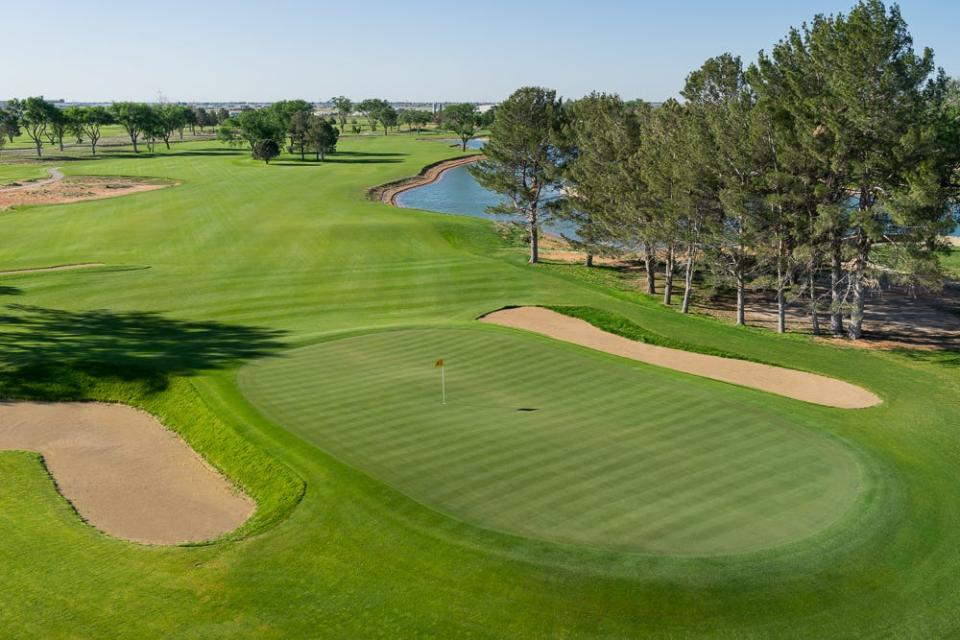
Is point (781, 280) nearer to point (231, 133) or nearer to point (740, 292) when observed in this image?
point (740, 292)

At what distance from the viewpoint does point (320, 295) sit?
149ft

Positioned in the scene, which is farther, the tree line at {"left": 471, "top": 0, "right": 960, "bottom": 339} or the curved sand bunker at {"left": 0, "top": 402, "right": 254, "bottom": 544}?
the tree line at {"left": 471, "top": 0, "right": 960, "bottom": 339}

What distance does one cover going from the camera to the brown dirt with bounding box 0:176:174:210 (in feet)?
299

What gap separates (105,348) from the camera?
104 ft

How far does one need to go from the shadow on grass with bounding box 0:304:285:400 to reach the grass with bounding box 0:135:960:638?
0.15 m

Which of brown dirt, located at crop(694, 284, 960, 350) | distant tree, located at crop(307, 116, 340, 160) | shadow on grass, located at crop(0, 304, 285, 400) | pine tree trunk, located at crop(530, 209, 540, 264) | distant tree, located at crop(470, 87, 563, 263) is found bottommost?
brown dirt, located at crop(694, 284, 960, 350)

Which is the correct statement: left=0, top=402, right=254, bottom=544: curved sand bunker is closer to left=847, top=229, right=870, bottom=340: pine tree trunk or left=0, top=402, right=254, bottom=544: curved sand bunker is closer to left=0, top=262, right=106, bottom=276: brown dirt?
left=0, top=262, right=106, bottom=276: brown dirt

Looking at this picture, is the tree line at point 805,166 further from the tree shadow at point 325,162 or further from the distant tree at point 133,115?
the distant tree at point 133,115

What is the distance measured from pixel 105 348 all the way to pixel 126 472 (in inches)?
498

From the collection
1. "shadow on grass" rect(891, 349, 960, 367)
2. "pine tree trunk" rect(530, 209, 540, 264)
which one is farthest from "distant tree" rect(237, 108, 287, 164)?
"shadow on grass" rect(891, 349, 960, 367)

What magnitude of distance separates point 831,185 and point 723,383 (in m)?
18.8

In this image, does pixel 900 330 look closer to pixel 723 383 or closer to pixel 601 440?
pixel 723 383

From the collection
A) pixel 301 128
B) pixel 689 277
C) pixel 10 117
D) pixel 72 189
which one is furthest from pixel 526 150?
pixel 10 117

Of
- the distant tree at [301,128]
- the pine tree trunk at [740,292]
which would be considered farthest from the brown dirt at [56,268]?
the distant tree at [301,128]
